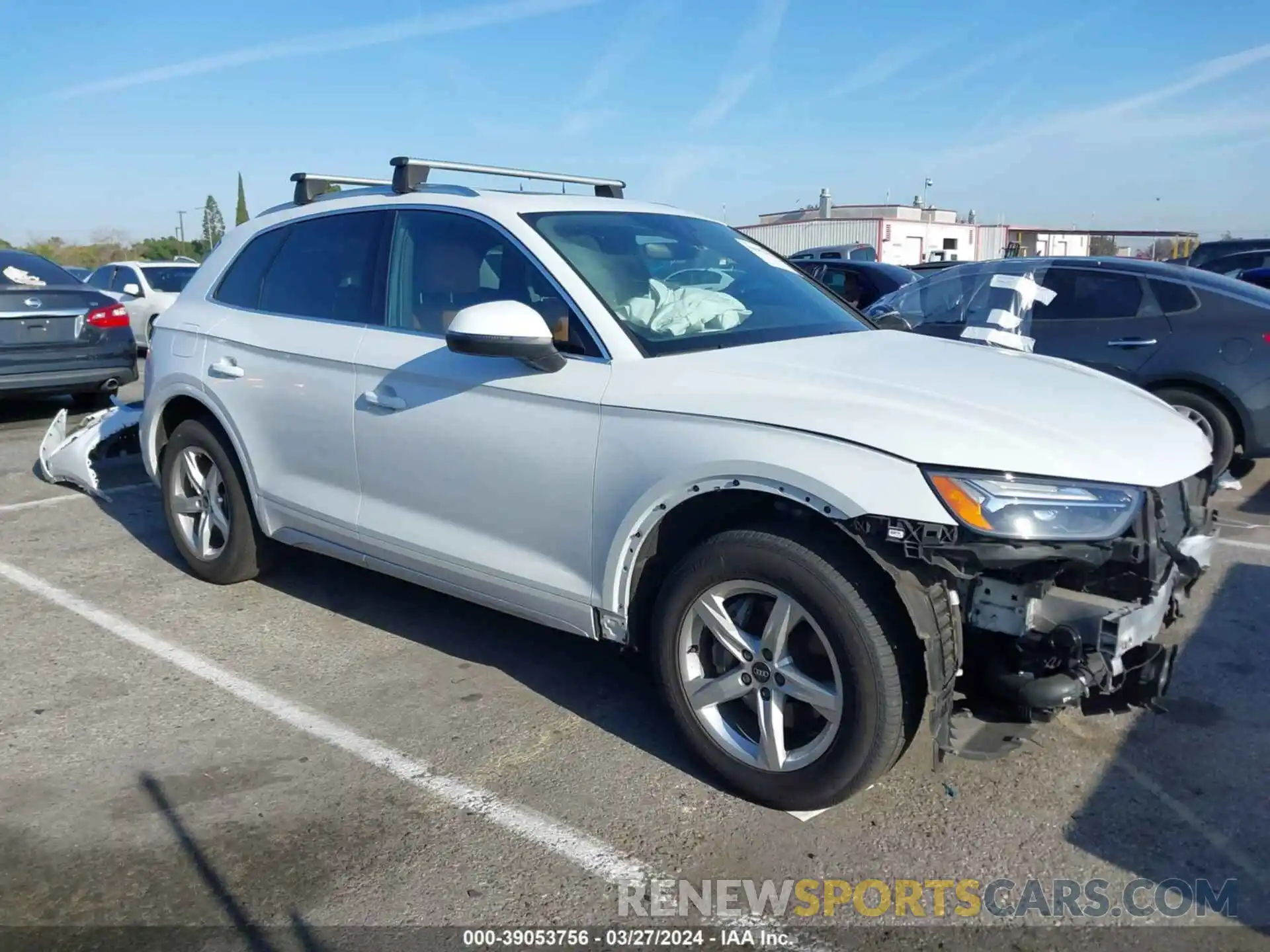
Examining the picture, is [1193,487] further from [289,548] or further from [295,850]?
[289,548]

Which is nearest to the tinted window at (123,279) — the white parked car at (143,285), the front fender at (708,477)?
the white parked car at (143,285)

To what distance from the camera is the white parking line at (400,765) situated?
3.00 metres

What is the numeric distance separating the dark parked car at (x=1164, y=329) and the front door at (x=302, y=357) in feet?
12.4

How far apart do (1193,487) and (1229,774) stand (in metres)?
0.95

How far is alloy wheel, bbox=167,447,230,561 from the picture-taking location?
5.15m

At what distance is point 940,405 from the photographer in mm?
2986

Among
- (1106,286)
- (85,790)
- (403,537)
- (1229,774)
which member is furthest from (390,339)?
(1106,286)

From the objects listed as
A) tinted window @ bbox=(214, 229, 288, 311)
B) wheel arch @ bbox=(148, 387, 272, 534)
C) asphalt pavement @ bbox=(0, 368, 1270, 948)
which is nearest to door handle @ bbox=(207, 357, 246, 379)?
wheel arch @ bbox=(148, 387, 272, 534)

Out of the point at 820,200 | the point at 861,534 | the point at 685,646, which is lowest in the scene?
the point at 685,646

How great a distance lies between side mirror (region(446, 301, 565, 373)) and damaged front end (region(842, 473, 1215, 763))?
1.15 metres

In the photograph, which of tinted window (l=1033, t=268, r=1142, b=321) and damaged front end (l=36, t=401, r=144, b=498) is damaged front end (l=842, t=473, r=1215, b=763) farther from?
damaged front end (l=36, t=401, r=144, b=498)

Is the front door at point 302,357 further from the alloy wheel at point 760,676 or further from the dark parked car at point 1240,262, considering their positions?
the dark parked car at point 1240,262

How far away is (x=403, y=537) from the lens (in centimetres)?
407

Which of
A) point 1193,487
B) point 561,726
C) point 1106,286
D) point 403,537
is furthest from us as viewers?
point 1106,286
